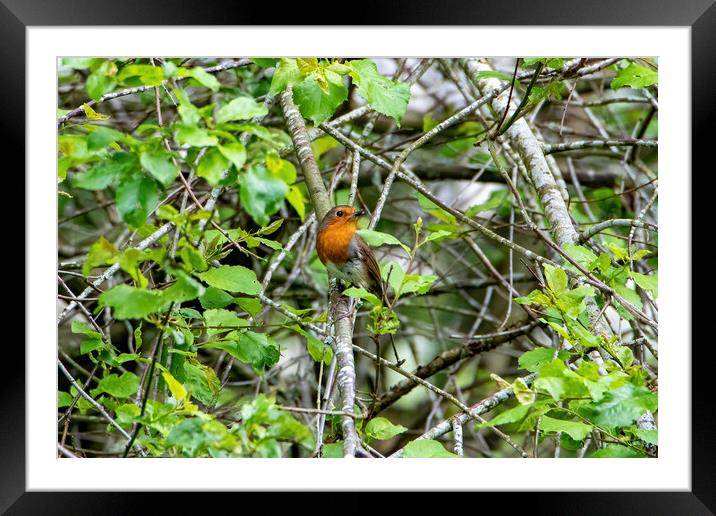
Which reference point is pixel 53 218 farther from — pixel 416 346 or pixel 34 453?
pixel 416 346

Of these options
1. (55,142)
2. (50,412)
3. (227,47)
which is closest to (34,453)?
(50,412)

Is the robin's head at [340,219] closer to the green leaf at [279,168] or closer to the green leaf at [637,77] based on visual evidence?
the green leaf at [637,77]

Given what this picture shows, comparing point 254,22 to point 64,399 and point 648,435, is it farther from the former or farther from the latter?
point 648,435

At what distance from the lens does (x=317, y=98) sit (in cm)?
242

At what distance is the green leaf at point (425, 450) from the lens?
2.12m

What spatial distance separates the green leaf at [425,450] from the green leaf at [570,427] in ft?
0.90

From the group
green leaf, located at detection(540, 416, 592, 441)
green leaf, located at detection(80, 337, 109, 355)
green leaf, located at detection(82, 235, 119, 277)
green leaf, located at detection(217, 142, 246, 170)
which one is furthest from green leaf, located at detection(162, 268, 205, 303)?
green leaf, located at detection(540, 416, 592, 441)

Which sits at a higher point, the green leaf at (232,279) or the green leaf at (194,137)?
the green leaf at (194,137)

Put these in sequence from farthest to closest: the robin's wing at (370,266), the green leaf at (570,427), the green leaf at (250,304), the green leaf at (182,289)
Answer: the robin's wing at (370,266)
the green leaf at (250,304)
the green leaf at (570,427)
the green leaf at (182,289)

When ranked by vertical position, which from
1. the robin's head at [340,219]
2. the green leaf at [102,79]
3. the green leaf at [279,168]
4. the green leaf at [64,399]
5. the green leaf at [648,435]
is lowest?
the green leaf at [648,435]

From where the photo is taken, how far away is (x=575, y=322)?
233 cm

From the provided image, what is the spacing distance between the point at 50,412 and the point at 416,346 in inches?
118

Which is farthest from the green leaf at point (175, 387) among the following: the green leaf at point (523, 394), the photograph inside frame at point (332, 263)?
the green leaf at point (523, 394)

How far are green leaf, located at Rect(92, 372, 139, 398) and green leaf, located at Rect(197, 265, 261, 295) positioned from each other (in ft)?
1.17
